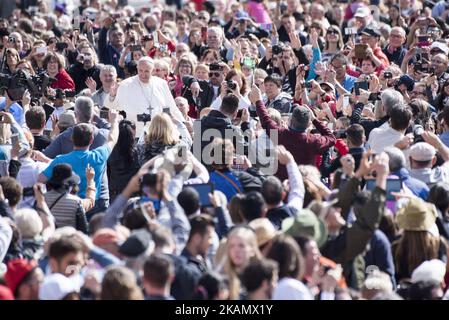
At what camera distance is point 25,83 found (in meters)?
13.6

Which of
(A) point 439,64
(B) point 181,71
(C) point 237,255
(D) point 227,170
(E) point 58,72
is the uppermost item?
(C) point 237,255

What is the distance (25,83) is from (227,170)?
434 centimetres

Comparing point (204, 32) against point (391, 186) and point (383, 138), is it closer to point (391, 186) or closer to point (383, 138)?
point (383, 138)

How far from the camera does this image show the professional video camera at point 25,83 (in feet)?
43.9

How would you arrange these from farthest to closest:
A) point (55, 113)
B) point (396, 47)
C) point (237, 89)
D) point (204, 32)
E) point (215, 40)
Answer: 1. point (204, 32)
2. point (396, 47)
3. point (215, 40)
4. point (55, 113)
5. point (237, 89)

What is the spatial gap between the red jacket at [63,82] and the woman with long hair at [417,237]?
671 cm

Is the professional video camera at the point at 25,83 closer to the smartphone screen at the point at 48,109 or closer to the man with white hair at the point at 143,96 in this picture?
the smartphone screen at the point at 48,109

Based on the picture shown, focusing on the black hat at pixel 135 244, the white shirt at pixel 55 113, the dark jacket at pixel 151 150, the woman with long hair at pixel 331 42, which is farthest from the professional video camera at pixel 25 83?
the black hat at pixel 135 244

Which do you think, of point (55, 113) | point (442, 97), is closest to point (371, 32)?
point (442, 97)

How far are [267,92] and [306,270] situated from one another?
5.63 meters

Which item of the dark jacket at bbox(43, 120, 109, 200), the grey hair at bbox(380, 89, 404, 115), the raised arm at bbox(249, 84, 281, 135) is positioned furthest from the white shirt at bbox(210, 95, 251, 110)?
the dark jacket at bbox(43, 120, 109, 200)

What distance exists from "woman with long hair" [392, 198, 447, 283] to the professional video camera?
543cm

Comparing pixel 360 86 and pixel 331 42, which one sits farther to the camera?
pixel 331 42

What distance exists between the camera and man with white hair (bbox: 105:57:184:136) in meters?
12.7
